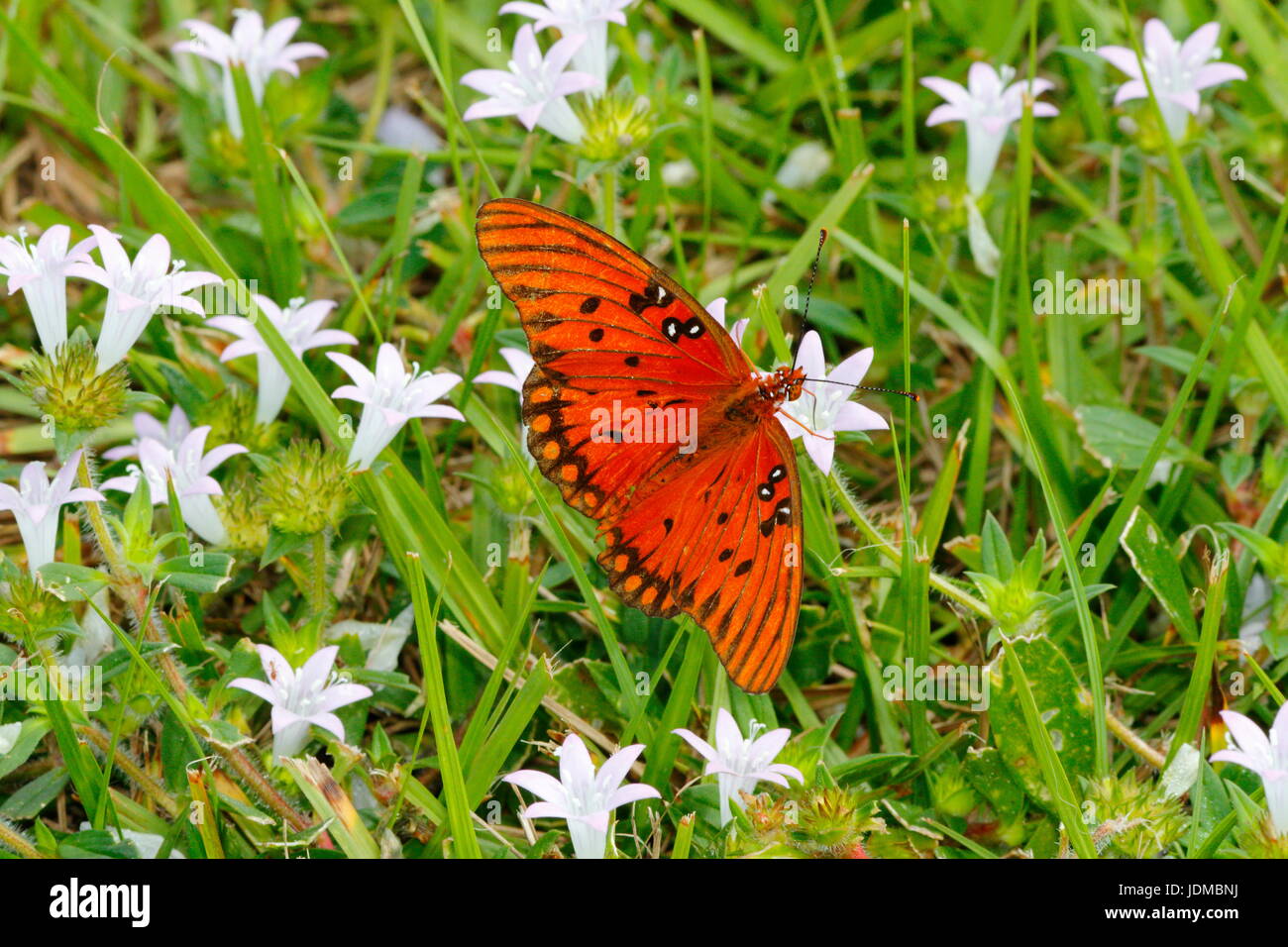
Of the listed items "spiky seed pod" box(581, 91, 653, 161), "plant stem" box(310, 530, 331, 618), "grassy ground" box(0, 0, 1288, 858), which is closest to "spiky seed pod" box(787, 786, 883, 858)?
"grassy ground" box(0, 0, 1288, 858)

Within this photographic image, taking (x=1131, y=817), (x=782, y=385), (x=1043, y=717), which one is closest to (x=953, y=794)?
(x=1043, y=717)

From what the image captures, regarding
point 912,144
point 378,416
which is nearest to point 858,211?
point 912,144

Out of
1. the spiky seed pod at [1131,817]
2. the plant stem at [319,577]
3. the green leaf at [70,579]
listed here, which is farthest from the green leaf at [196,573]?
the spiky seed pod at [1131,817]

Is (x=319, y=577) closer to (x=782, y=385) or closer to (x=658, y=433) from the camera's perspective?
(x=658, y=433)

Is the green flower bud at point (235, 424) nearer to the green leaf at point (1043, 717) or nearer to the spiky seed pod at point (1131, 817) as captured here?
the green leaf at point (1043, 717)

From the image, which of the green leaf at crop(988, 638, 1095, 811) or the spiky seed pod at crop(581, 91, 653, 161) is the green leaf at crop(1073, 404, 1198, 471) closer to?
the green leaf at crop(988, 638, 1095, 811)

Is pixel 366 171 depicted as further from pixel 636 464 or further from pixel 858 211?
pixel 636 464
